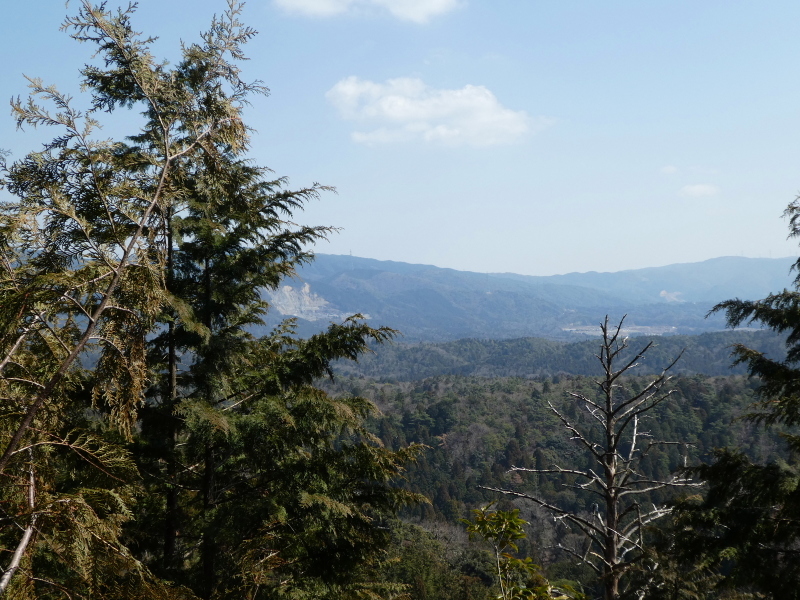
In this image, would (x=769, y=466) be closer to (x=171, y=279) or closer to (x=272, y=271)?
(x=272, y=271)

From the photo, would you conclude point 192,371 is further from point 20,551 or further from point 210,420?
point 20,551

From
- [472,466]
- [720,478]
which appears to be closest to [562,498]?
[472,466]

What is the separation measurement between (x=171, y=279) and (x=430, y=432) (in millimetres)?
107146

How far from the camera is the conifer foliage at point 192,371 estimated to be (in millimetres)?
2660

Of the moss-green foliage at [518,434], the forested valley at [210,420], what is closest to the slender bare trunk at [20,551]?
the forested valley at [210,420]

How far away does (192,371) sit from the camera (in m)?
5.93

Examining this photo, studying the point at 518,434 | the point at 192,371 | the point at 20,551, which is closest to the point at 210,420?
the point at 192,371

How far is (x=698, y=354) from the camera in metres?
199

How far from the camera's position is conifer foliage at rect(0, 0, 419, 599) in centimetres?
266

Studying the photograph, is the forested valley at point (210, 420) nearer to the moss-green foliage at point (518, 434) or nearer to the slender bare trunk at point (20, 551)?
the slender bare trunk at point (20, 551)

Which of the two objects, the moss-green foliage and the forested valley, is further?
the moss-green foliage

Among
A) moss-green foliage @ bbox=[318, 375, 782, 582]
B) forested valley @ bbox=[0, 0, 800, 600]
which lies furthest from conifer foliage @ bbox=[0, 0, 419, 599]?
moss-green foliage @ bbox=[318, 375, 782, 582]

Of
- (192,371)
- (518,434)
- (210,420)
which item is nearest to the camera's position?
(210,420)

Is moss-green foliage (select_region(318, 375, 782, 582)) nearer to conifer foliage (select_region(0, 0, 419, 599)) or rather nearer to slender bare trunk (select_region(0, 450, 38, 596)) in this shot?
conifer foliage (select_region(0, 0, 419, 599))
